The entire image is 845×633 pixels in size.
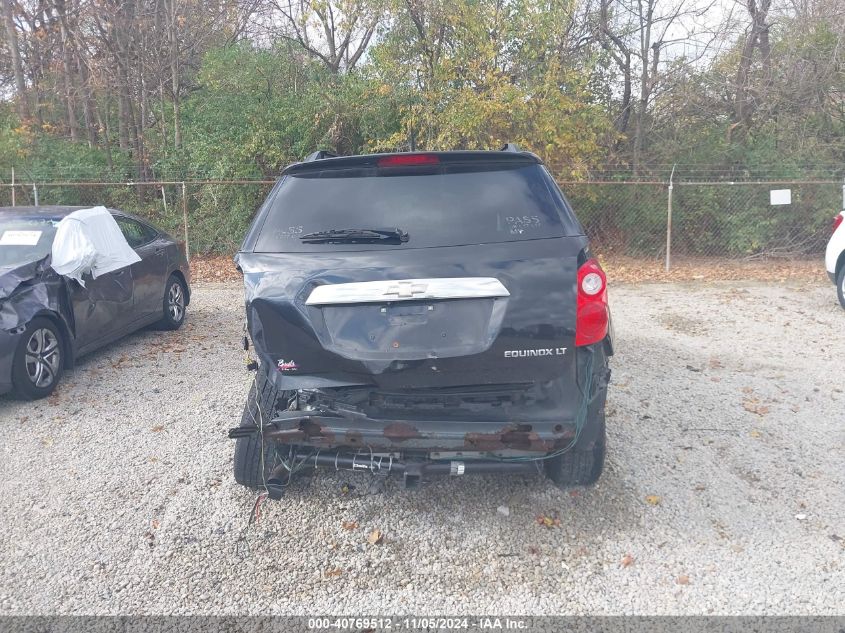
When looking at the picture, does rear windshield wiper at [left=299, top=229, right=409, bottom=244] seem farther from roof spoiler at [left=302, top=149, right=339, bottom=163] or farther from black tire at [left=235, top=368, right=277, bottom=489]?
black tire at [left=235, top=368, right=277, bottom=489]

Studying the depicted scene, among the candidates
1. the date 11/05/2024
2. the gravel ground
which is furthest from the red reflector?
the date 11/05/2024

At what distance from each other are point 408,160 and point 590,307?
1.24 meters

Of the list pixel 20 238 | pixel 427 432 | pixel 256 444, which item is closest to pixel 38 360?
pixel 20 238

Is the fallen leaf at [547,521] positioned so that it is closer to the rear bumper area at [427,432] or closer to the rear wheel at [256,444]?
the rear bumper area at [427,432]

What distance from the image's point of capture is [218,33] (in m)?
16.8

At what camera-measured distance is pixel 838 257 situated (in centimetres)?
869

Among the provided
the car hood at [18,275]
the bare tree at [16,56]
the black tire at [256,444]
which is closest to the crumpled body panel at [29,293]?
the car hood at [18,275]

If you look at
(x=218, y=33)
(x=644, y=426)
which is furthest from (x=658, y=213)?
(x=218, y=33)

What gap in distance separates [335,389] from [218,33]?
16.3 m

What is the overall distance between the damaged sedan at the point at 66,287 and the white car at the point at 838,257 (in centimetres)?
854

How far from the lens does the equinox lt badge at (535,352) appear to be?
3027 millimetres

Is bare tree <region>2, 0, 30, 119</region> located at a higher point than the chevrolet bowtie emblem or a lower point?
higher

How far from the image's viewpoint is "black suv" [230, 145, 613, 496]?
3049 mm

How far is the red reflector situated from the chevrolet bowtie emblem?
790 mm
